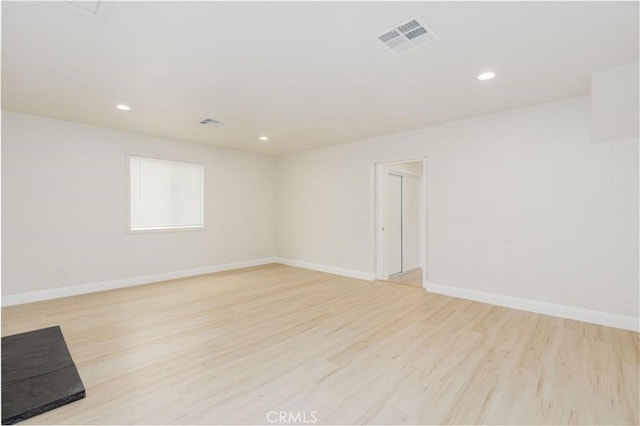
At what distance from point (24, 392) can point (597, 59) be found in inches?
210

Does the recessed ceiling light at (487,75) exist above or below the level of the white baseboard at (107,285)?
above

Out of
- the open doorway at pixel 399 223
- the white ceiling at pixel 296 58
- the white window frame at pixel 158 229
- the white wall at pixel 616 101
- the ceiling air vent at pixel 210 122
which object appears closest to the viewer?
the white ceiling at pixel 296 58

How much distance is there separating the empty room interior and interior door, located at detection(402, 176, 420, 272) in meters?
0.14

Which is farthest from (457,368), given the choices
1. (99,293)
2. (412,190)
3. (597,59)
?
(99,293)

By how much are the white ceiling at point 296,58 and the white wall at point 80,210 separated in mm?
547

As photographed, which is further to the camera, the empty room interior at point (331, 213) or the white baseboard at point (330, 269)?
the white baseboard at point (330, 269)

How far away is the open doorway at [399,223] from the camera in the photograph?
5539mm

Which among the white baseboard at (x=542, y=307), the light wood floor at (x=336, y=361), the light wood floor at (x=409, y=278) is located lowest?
the light wood floor at (x=336, y=361)

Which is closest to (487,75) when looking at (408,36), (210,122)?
(408,36)

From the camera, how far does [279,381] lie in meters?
2.25

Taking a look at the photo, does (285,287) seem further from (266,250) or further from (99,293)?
(99,293)

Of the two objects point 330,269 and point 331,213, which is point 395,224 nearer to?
point 331,213

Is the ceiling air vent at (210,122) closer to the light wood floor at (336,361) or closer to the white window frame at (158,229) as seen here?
the white window frame at (158,229)

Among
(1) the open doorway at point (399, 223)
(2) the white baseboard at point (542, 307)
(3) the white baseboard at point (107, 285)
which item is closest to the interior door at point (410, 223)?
(1) the open doorway at point (399, 223)
